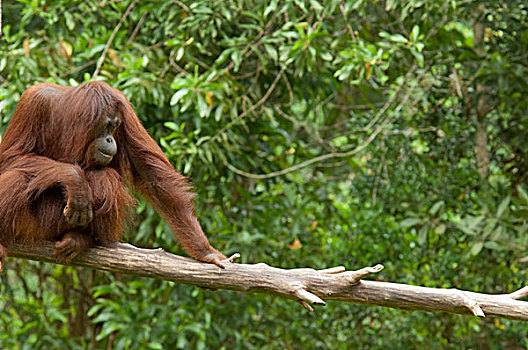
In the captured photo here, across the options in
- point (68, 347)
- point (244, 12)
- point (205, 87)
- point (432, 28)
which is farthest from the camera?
point (68, 347)

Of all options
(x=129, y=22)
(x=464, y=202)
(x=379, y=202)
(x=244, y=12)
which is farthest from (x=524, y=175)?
(x=129, y=22)

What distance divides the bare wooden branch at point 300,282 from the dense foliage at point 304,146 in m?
1.88

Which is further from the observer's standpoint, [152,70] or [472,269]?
[472,269]

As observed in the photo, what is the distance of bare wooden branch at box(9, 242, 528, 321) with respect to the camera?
2.39m

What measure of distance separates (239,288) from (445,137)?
Answer: 10.7 feet

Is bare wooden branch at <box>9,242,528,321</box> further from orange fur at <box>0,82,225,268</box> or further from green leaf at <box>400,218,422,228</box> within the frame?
green leaf at <box>400,218,422,228</box>

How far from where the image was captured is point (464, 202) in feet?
17.0

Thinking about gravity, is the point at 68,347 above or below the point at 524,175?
below

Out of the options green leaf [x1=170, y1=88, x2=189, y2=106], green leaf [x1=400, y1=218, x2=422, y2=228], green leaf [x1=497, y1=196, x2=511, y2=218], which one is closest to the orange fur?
green leaf [x1=170, y1=88, x2=189, y2=106]

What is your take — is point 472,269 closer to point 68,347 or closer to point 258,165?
point 258,165

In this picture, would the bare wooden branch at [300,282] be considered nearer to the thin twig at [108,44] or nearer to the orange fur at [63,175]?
the orange fur at [63,175]

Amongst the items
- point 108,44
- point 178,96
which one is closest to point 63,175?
point 178,96

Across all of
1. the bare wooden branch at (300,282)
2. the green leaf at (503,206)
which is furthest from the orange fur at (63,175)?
the green leaf at (503,206)

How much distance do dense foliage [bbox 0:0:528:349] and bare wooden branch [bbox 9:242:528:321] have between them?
1.88 meters
